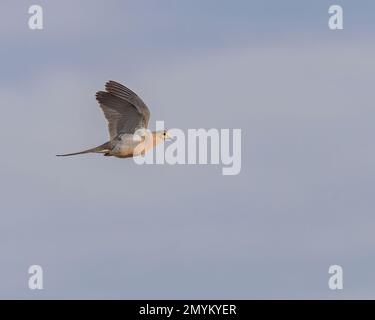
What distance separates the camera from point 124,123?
129 ft

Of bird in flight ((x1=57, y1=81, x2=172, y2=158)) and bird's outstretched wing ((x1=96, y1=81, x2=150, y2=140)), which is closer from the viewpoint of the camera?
bird in flight ((x1=57, y1=81, x2=172, y2=158))

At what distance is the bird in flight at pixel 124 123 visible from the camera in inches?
1532

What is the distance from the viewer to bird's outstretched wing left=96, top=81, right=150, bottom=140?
39188 millimetres

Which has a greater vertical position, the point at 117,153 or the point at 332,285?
the point at 117,153

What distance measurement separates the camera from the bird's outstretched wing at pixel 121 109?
39.2 meters

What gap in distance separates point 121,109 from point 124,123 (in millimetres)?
329

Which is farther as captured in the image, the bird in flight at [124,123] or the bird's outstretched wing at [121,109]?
the bird's outstretched wing at [121,109]
